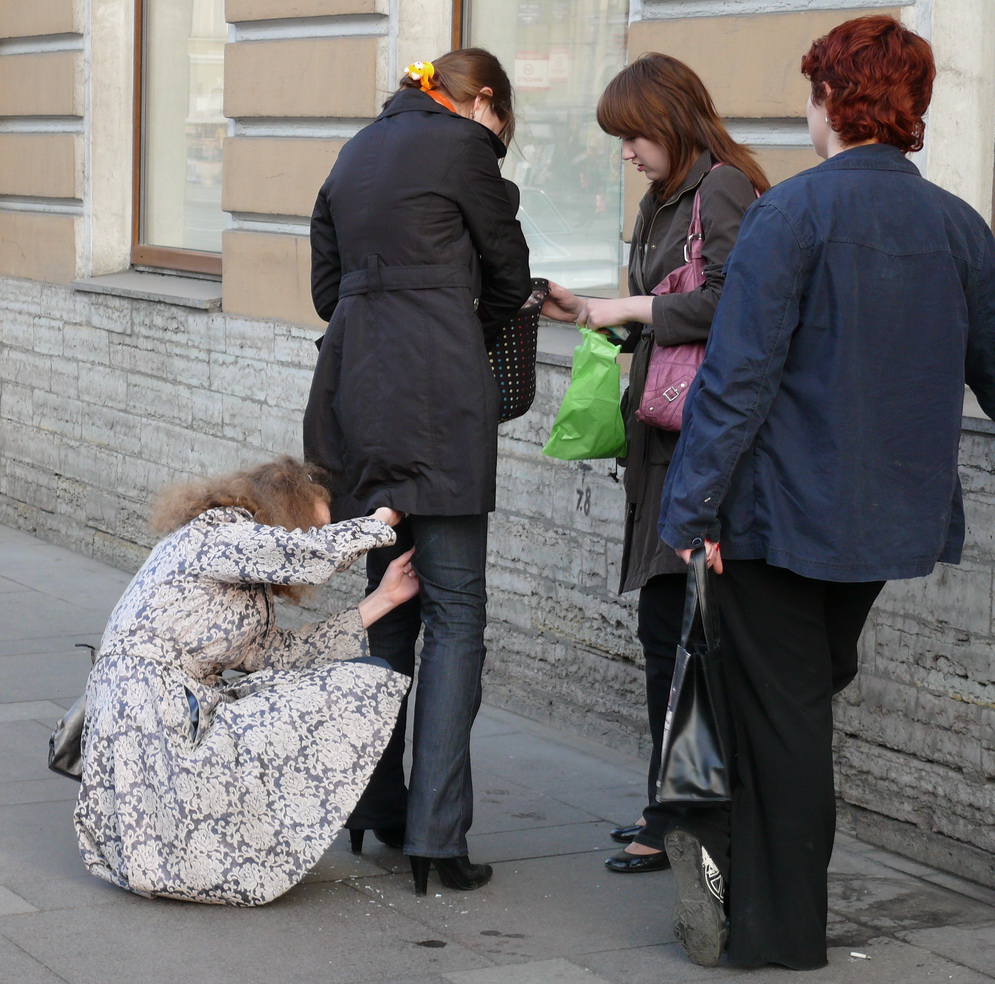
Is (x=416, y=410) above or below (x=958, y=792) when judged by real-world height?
above

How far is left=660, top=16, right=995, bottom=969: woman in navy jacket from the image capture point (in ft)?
10.3

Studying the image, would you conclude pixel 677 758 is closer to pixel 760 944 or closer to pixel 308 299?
pixel 760 944

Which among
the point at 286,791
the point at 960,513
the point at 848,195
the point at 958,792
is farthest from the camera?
the point at 958,792

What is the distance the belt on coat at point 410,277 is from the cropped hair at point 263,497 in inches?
17.5

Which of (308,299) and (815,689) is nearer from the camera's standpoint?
(815,689)

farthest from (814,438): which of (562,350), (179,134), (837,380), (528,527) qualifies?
(179,134)

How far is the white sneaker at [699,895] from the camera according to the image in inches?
131

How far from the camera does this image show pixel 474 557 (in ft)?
12.5

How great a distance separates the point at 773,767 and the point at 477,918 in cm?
81

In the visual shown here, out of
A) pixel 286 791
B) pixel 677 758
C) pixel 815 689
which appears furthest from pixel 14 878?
pixel 815 689

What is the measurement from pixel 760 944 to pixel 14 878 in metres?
1.72

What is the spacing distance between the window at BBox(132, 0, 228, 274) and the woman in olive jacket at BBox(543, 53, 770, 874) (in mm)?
3999

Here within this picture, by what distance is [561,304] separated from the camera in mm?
4062

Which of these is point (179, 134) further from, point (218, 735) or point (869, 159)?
point (869, 159)
